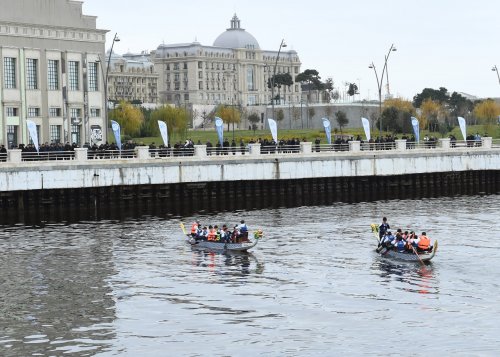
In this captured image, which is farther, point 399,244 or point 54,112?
point 54,112

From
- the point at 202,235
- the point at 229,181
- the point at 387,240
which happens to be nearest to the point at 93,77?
the point at 229,181

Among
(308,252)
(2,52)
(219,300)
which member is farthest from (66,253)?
(2,52)

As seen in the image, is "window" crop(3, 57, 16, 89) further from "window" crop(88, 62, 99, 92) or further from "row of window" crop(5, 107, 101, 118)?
Answer: "window" crop(88, 62, 99, 92)

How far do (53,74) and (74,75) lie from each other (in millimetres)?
2866

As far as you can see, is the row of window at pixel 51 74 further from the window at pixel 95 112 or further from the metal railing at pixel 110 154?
the metal railing at pixel 110 154

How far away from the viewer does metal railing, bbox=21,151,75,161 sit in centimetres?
8681

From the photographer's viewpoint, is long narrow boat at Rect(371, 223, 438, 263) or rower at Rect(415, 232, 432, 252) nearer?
long narrow boat at Rect(371, 223, 438, 263)

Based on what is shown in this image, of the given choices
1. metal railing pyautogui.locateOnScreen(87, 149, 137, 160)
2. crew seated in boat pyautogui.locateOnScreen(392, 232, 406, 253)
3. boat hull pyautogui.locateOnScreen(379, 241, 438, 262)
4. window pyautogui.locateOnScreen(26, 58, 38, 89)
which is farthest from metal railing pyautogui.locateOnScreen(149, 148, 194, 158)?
crew seated in boat pyautogui.locateOnScreen(392, 232, 406, 253)

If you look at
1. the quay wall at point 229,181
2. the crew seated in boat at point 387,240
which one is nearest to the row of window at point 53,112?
the quay wall at point 229,181

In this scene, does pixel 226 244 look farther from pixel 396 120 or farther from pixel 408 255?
pixel 396 120

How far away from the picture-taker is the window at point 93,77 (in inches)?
4729

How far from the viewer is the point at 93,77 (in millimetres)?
121500

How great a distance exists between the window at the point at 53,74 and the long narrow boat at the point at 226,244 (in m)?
50.0

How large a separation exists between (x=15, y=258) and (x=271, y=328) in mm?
23514
